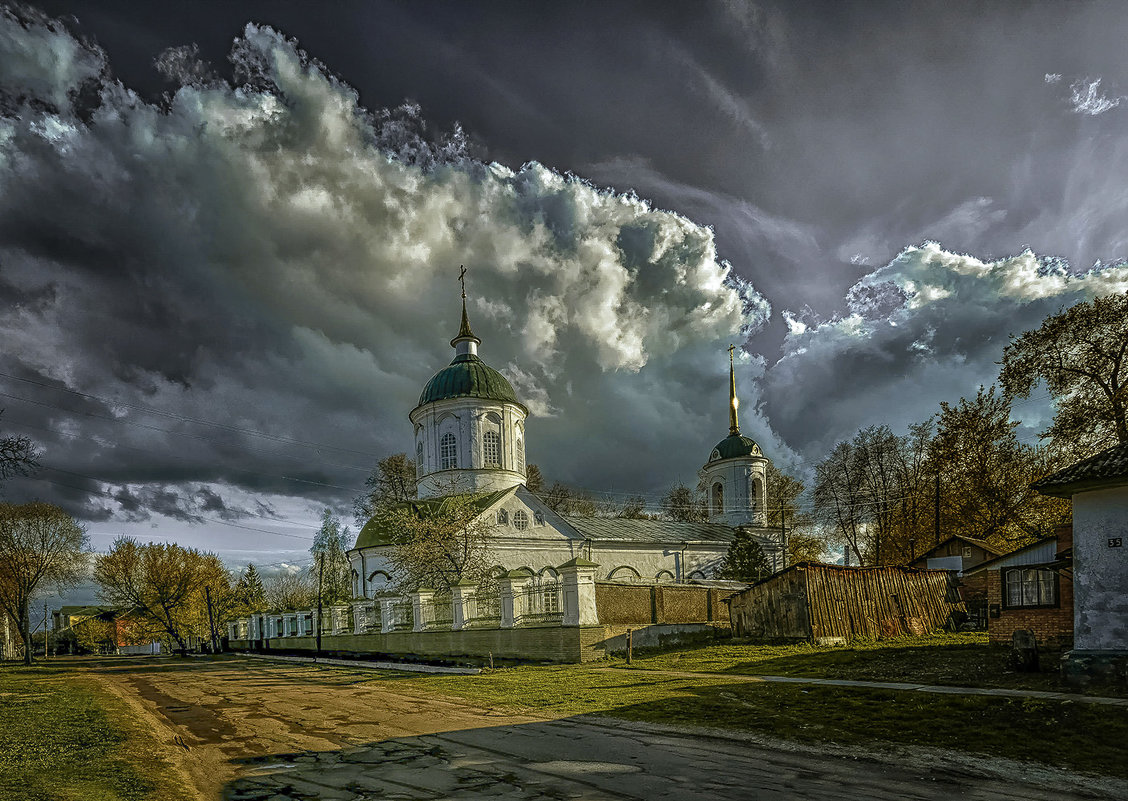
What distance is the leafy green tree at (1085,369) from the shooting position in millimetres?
23391

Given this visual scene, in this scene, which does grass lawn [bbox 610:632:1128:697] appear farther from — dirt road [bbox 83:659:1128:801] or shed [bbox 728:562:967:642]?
dirt road [bbox 83:659:1128:801]

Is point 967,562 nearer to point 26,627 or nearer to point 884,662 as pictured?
point 884,662

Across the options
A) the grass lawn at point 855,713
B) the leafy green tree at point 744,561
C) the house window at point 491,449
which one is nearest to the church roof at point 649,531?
the leafy green tree at point 744,561

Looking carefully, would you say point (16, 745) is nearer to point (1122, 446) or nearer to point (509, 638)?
point (509, 638)

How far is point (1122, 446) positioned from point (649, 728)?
9.50m

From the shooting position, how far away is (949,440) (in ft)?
106

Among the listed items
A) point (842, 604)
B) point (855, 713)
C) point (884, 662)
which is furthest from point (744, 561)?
point (855, 713)

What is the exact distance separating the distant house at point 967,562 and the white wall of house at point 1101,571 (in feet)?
43.9

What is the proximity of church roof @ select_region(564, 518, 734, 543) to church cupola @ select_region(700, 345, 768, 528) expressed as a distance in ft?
4.88

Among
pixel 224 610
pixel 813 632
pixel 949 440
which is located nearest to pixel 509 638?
pixel 813 632

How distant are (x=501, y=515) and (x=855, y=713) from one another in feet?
87.3

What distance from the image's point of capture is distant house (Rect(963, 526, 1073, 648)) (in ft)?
52.7

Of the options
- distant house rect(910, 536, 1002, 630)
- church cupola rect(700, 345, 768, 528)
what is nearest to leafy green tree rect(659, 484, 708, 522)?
church cupola rect(700, 345, 768, 528)

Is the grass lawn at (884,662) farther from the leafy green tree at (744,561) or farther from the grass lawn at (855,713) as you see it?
the leafy green tree at (744,561)
